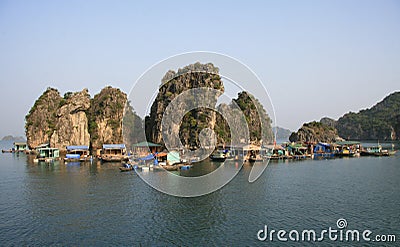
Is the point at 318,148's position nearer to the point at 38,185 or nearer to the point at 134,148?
the point at 134,148

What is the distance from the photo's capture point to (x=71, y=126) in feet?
315

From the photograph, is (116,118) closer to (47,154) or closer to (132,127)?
(132,127)

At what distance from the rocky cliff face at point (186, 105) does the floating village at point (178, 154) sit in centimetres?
1708

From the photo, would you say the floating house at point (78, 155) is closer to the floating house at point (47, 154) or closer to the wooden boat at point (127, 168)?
the floating house at point (47, 154)

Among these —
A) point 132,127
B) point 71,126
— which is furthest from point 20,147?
point 132,127

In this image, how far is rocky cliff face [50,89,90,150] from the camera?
314ft

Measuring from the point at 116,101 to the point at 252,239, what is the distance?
274 feet

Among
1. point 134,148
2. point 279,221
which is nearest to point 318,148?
point 134,148

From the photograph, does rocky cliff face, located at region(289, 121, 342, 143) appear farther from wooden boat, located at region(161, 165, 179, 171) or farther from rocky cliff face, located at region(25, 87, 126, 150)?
wooden boat, located at region(161, 165, 179, 171)

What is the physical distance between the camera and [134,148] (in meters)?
74.7

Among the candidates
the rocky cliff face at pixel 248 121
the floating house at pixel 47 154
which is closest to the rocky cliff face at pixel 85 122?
the floating house at pixel 47 154

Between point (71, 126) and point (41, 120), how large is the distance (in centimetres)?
1625

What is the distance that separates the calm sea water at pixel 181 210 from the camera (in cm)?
2258
